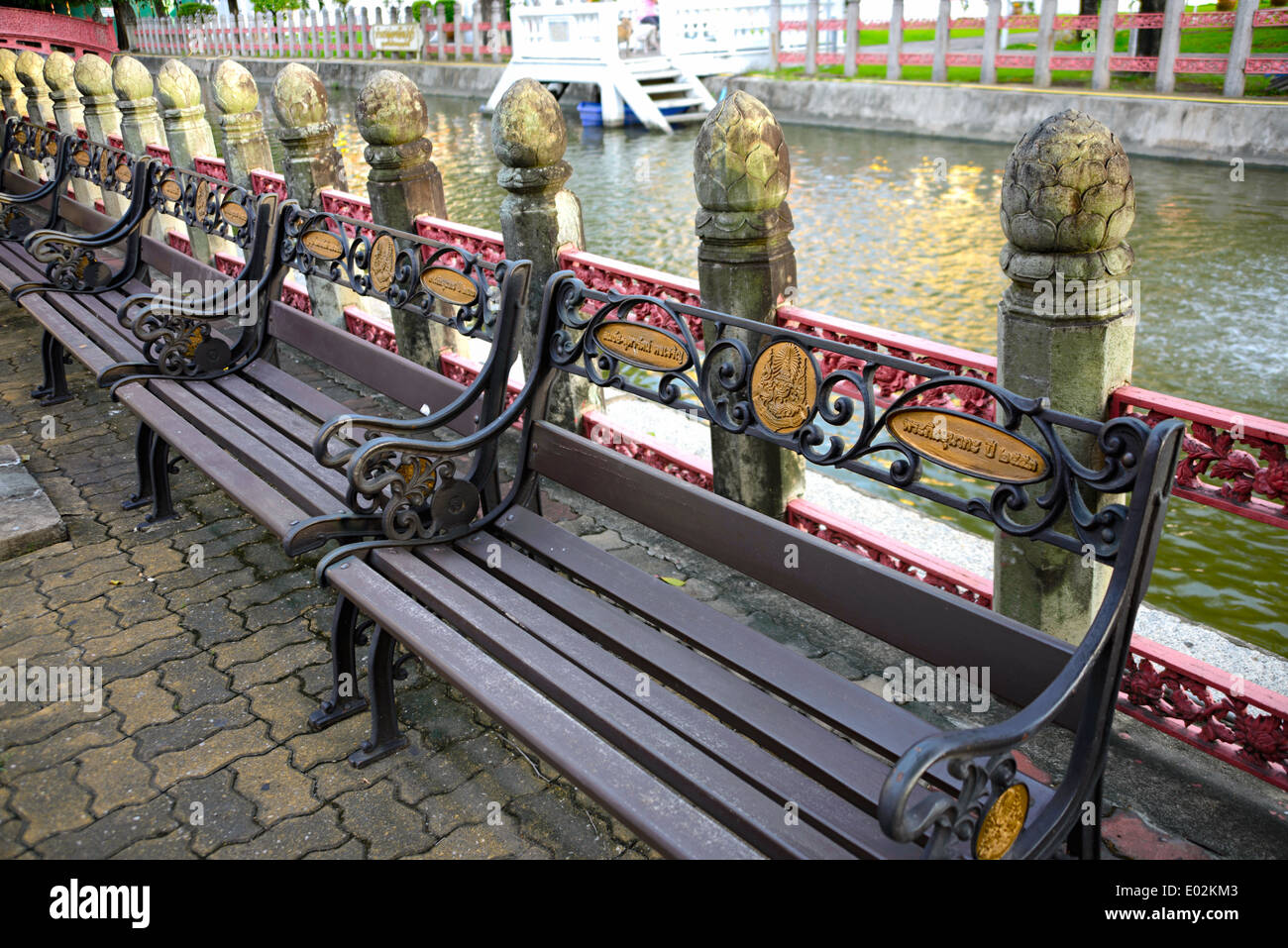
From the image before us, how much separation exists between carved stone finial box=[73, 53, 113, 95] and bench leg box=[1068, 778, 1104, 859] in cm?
1008

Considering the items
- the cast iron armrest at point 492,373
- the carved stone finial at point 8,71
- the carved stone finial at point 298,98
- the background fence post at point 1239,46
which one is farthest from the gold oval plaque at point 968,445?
the background fence post at point 1239,46

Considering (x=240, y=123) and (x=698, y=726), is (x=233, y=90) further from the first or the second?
(x=698, y=726)

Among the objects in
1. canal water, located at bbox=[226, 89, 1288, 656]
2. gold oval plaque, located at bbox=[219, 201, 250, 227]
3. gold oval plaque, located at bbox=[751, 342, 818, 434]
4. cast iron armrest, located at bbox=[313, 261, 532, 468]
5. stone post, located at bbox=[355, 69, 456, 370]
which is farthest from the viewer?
gold oval plaque, located at bbox=[219, 201, 250, 227]

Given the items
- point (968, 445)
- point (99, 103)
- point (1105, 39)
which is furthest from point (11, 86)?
point (968, 445)

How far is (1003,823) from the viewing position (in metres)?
1.79

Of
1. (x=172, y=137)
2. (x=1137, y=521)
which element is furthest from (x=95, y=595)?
(x=172, y=137)

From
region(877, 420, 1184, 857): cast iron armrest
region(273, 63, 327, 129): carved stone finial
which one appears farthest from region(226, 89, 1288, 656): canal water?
region(273, 63, 327, 129): carved stone finial

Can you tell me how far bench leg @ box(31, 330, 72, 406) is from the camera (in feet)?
18.5

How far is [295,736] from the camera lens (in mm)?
3012

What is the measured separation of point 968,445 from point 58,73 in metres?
11.6

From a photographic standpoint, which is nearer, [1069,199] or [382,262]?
[1069,199]

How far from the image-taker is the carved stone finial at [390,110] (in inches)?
196

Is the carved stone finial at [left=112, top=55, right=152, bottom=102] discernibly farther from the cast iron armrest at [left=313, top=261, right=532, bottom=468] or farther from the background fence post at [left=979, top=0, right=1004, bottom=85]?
the background fence post at [left=979, top=0, right=1004, bottom=85]

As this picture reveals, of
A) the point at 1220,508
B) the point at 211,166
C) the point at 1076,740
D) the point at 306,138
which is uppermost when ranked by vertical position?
the point at 306,138
